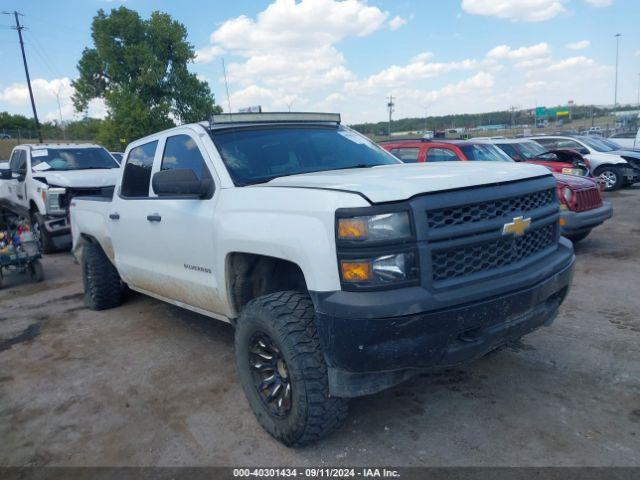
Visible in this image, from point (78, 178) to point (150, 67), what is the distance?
92.1 feet

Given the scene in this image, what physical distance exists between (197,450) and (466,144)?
23.0 feet

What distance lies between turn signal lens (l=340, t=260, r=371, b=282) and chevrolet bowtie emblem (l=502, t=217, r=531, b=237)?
0.82 meters

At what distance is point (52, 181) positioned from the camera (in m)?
9.08

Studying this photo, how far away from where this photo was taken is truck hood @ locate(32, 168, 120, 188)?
29.4 ft

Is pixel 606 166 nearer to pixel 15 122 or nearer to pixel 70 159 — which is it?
pixel 70 159

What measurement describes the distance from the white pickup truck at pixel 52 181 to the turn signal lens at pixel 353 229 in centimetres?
767

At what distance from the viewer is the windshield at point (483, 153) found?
8.41 metres

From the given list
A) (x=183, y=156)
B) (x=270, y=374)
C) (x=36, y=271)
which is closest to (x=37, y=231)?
(x=36, y=271)

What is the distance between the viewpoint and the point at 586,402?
3.24 meters

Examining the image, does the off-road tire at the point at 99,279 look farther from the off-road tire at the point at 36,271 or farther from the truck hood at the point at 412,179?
the truck hood at the point at 412,179

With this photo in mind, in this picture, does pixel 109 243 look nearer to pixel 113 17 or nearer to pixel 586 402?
pixel 586 402

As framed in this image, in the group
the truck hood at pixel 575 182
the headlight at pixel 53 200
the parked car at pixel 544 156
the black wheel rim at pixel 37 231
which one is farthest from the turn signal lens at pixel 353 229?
the parked car at pixel 544 156

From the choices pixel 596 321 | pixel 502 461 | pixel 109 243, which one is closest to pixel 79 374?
pixel 109 243

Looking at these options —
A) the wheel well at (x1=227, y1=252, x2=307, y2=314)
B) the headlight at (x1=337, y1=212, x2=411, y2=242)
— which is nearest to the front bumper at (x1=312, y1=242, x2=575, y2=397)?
the headlight at (x1=337, y1=212, x2=411, y2=242)
